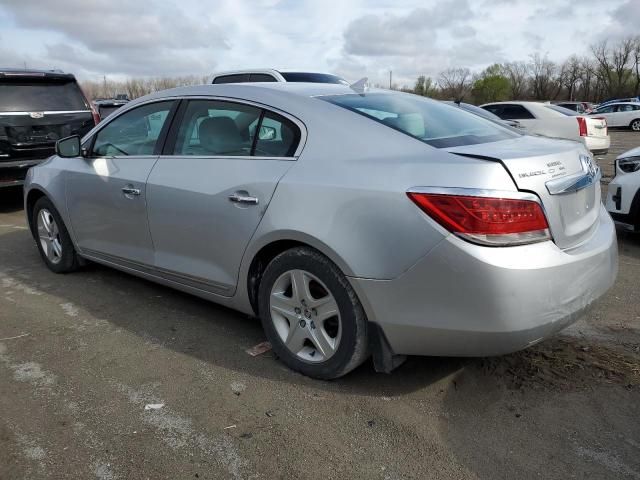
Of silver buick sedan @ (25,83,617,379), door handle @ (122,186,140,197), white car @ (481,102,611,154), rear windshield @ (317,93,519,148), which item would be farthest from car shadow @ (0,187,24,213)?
white car @ (481,102,611,154)

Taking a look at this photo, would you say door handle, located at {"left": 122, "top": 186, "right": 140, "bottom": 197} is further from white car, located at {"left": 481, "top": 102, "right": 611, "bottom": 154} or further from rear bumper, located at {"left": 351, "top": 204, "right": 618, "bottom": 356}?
white car, located at {"left": 481, "top": 102, "right": 611, "bottom": 154}

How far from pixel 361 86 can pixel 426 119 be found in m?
0.69

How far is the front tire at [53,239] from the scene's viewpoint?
15.8ft

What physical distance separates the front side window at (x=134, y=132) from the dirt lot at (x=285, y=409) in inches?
48.4

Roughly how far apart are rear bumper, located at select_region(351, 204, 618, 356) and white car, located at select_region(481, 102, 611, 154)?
10.2m

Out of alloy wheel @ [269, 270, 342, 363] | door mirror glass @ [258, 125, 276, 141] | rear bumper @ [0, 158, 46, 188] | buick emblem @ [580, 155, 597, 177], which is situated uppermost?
door mirror glass @ [258, 125, 276, 141]

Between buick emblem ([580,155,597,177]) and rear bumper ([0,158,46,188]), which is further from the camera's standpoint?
rear bumper ([0,158,46,188])

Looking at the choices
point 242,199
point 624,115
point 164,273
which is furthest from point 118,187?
point 624,115

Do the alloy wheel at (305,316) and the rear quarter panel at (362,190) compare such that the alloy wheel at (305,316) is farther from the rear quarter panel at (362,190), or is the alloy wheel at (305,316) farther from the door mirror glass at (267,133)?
the door mirror glass at (267,133)

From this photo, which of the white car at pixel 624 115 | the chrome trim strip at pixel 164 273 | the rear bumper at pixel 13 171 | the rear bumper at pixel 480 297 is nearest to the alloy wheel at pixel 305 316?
the rear bumper at pixel 480 297

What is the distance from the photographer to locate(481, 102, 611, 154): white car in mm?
12211

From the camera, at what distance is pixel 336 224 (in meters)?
2.69

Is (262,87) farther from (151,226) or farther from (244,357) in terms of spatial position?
(244,357)

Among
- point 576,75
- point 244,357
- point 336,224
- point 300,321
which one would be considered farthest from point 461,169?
point 576,75
